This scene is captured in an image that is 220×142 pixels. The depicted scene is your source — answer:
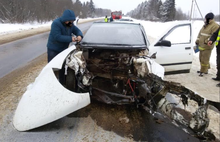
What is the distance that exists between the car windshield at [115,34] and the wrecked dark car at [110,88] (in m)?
0.02

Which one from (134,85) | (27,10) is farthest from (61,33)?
(27,10)

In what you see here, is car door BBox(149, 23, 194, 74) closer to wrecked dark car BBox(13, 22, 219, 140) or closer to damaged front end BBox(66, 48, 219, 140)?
wrecked dark car BBox(13, 22, 219, 140)

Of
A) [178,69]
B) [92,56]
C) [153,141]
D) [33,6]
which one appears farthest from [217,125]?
[33,6]

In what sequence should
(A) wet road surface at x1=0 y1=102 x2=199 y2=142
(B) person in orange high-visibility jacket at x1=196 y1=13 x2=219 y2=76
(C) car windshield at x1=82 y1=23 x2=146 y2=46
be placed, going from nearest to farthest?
1. (A) wet road surface at x1=0 y1=102 x2=199 y2=142
2. (C) car windshield at x1=82 y1=23 x2=146 y2=46
3. (B) person in orange high-visibility jacket at x1=196 y1=13 x2=219 y2=76

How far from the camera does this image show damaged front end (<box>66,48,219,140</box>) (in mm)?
2383

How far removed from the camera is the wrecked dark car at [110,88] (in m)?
2.34

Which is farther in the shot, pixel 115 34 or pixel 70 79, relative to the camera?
pixel 115 34

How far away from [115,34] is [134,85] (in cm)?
157

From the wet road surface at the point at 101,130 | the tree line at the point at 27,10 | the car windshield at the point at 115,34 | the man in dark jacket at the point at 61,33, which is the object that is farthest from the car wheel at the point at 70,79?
the tree line at the point at 27,10

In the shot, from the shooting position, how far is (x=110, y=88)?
10.6 ft

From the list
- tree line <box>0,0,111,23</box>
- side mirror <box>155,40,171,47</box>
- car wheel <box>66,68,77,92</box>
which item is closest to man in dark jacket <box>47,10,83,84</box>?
car wheel <box>66,68,77,92</box>

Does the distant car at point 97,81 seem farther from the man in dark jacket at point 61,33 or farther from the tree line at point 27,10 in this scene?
the tree line at point 27,10

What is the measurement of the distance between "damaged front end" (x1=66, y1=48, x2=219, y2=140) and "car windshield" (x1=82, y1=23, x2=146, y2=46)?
33cm

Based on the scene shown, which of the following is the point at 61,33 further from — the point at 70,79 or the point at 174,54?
the point at 174,54
